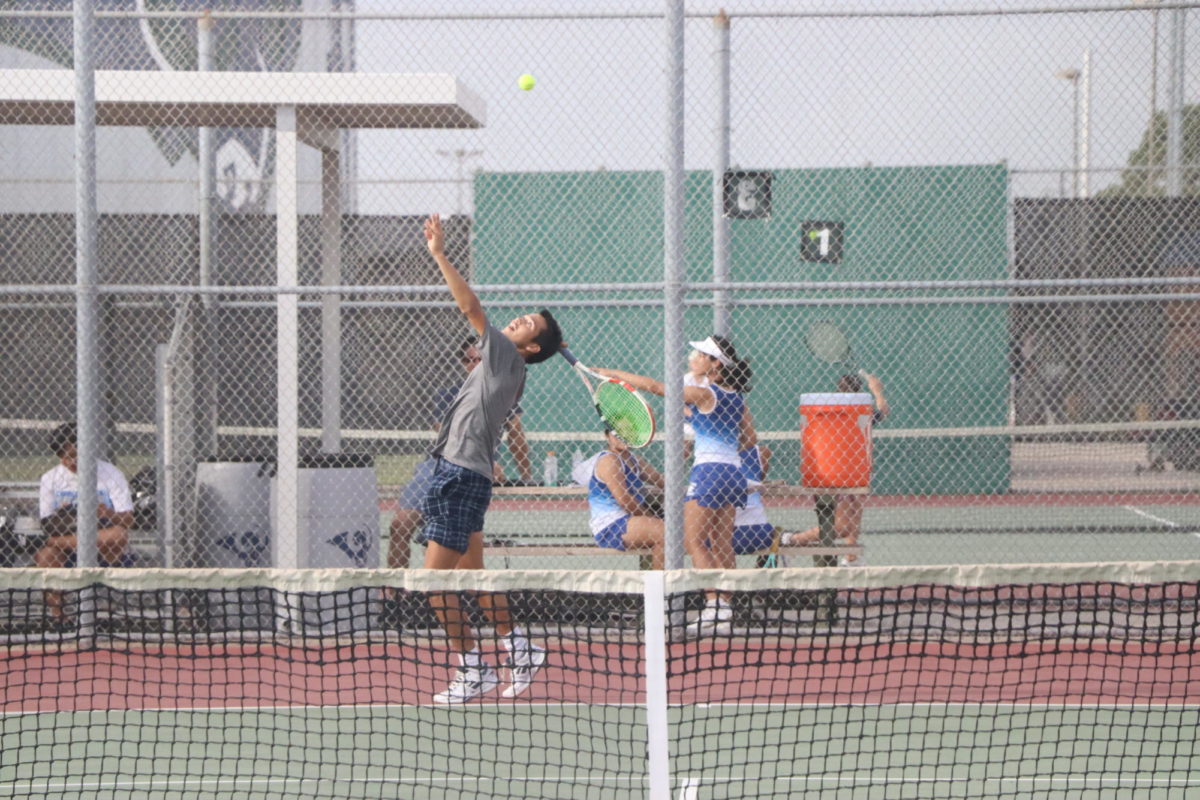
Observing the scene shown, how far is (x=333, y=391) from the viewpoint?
7.06m

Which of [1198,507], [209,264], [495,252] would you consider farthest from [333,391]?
[1198,507]

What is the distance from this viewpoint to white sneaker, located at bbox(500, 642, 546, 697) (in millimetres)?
5051

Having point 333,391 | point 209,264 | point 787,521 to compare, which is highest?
point 209,264

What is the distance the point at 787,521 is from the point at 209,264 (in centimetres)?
509

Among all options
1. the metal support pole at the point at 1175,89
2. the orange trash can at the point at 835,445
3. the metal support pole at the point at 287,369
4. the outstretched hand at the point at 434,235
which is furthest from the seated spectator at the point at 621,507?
the metal support pole at the point at 1175,89

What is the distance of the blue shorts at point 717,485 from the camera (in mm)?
6285

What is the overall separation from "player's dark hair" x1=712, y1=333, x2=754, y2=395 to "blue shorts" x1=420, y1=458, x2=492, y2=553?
4.91ft

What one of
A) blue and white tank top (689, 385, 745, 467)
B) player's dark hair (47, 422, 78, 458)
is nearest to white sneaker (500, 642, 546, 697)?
blue and white tank top (689, 385, 745, 467)

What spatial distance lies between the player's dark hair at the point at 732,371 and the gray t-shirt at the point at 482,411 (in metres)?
1.30

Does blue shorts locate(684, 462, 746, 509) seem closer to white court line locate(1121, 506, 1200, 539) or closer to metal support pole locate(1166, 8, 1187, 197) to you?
metal support pole locate(1166, 8, 1187, 197)

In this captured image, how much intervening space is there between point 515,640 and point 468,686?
0.46 m

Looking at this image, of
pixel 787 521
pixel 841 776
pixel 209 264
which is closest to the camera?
pixel 841 776

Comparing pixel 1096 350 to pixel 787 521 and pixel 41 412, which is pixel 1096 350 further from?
pixel 41 412

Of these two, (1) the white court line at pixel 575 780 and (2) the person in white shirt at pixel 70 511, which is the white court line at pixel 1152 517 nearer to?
(1) the white court line at pixel 575 780
